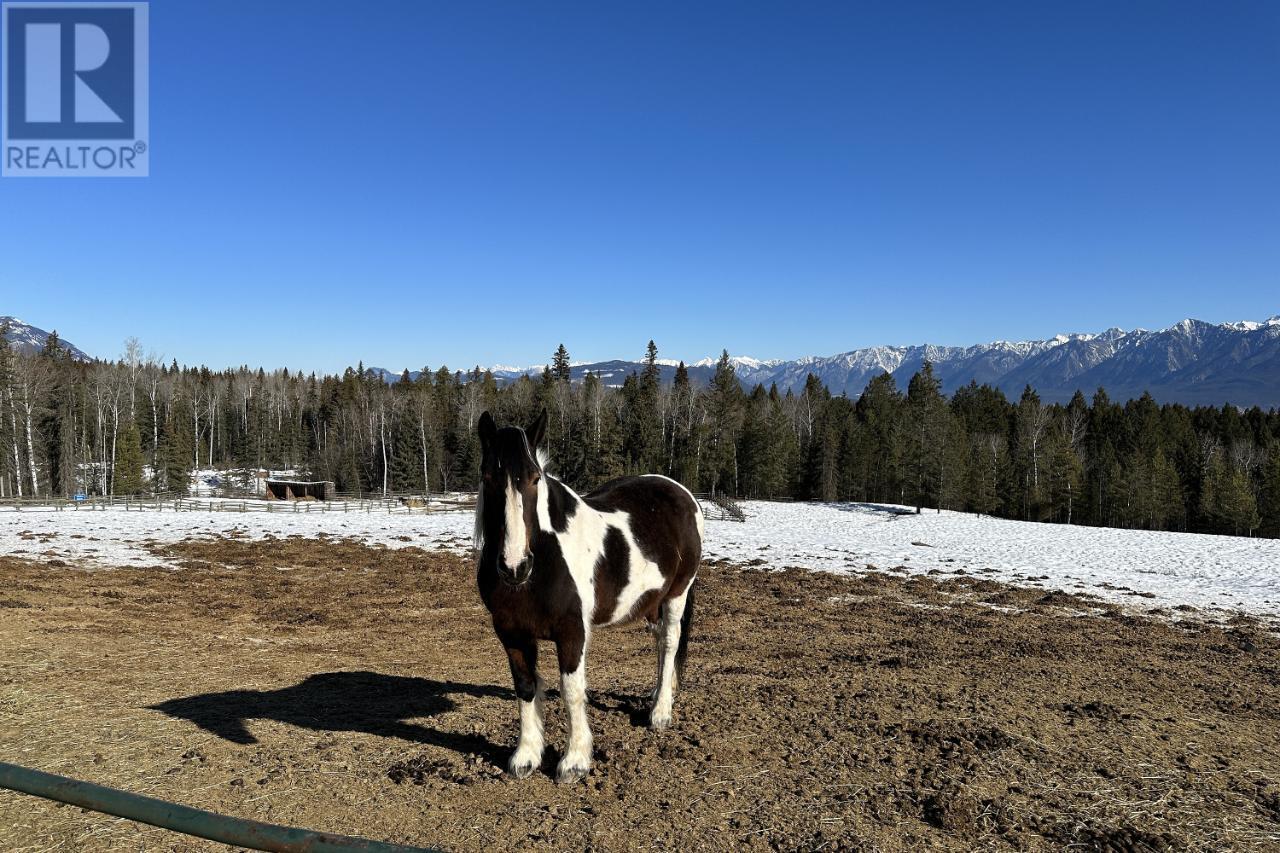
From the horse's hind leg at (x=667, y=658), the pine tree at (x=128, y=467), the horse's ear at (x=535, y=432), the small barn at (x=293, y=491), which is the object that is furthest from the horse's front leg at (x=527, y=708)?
the pine tree at (x=128, y=467)

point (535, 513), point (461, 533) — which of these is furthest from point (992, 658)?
point (461, 533)

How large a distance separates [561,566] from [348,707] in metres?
3.72

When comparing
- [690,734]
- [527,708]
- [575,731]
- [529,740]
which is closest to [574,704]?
[575,731]

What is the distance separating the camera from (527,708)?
5.27 metres

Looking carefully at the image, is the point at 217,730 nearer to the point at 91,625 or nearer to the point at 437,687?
the point at 437,687

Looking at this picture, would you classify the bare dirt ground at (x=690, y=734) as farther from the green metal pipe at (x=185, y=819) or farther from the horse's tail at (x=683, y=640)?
the green metal pipe at (x=185, y=819)

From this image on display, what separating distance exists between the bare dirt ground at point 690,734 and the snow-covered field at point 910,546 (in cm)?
690

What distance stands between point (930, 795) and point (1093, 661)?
249 inches

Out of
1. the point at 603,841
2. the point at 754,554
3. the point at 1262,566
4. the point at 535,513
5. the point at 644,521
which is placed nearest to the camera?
the point at 603,841

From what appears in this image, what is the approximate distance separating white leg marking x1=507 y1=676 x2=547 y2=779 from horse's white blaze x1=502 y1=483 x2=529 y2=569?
155 centimetres

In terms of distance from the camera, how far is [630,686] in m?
7.63

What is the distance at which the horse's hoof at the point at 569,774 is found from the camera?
Answer: 507 centimetres

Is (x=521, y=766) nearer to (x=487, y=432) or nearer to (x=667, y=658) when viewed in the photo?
(x=667, y=658)

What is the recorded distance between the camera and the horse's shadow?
19.7 feet
